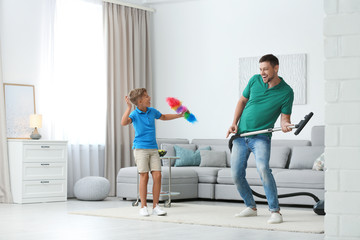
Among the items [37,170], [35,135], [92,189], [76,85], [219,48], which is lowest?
[92,189]

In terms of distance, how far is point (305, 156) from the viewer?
23.3 feet

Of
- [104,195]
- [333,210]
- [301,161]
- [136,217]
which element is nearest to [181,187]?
[104,195]

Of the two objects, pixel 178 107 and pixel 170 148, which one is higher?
pixel 178 107

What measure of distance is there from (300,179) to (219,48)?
2.58m

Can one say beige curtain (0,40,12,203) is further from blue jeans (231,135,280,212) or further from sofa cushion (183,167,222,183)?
blue jeans (231,135,280,212)

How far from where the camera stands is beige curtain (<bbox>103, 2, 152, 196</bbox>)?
26.9 feet

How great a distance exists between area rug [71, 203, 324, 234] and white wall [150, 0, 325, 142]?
8.09 ft

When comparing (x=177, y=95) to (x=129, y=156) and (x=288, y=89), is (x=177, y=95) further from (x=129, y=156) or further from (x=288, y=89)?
(x=288, y=89)

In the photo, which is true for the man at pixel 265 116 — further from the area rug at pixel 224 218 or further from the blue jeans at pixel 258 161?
the area rug at pixel 224 218

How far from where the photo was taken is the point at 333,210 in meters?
2.81

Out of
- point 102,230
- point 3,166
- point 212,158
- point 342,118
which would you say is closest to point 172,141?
point 212,158

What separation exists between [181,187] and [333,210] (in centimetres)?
432

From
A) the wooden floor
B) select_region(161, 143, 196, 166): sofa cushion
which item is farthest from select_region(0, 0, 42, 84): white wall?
the wooden floor

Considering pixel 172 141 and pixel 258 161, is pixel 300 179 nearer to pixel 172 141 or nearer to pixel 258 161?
pixel 258 161
